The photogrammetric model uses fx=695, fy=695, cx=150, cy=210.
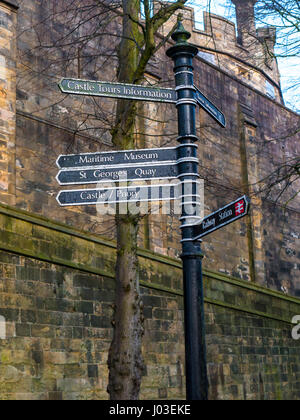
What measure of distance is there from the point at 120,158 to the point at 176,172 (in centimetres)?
62

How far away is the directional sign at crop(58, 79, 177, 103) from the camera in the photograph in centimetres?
660

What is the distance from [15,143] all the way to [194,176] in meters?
7.91

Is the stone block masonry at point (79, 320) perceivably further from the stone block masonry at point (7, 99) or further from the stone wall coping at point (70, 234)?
the stone block masonry at point (7, 99)

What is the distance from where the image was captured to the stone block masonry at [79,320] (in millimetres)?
10484

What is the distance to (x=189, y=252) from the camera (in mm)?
6023

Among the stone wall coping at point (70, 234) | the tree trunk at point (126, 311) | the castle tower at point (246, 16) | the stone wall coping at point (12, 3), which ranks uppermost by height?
the stone wall coping at point (12, 3)

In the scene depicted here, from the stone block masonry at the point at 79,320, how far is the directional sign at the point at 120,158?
4.06 meters

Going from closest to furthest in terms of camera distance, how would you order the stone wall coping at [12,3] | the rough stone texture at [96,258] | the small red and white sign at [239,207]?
the small red and white sign at [239,207], the rough stone texture at [96,258], the stone wall coping at [12,3]

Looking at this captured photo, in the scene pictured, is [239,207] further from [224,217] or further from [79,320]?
[79,320]

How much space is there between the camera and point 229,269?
19.8 m

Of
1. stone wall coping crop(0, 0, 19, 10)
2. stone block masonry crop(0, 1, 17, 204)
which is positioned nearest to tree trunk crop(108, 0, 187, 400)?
stone block masonry crop(0, 1, 17, 204)

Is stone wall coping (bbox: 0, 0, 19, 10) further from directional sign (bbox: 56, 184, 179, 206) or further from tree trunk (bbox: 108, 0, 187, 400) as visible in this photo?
directional sign (bbox: 56, 184, 179, 206)

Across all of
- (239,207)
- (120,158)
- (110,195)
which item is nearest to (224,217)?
(239,207)

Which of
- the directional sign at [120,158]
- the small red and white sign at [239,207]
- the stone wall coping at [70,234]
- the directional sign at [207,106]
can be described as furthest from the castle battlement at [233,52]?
the small red and white sign at [239,207]
